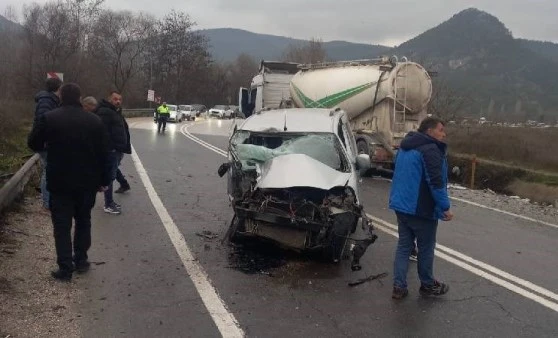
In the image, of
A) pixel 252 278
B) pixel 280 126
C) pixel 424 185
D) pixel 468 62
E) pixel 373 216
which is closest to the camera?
pixel 424 185

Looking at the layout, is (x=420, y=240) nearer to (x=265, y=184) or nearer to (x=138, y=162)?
(x=265, y=184)

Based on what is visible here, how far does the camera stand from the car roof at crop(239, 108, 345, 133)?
25.5 feet

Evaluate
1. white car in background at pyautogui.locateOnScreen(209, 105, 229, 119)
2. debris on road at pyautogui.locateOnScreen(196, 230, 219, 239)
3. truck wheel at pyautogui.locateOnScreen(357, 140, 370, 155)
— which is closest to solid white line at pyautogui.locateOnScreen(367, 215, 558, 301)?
debris on road at pyautogui.locateOnScreen(196, 230, 219, 239)

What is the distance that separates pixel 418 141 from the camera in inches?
201

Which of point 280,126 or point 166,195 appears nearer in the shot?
point 280,126

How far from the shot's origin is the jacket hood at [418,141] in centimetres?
509

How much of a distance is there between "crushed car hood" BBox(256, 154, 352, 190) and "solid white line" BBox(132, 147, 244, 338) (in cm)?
116

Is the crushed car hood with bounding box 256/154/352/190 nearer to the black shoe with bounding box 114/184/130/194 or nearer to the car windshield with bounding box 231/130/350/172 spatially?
the car windshield with bounding box 231/130/350/172

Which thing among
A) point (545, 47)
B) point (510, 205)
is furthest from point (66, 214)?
point (545, 47)

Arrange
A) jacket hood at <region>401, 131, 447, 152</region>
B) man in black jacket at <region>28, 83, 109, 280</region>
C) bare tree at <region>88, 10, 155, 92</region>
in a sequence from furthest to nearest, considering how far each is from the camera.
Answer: bare tree at <region>88, 10, 155, 92</region> < jacket hood at <region>401, 131, 447, 152</region> < man in black jacket at <region>28, 83, 109, 280</region>

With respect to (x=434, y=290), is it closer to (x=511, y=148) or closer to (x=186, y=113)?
(x=511, y=148)

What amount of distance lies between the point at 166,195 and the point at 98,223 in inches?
97.3

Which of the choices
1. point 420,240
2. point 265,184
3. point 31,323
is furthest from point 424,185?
point 31,323

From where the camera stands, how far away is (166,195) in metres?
9.92
